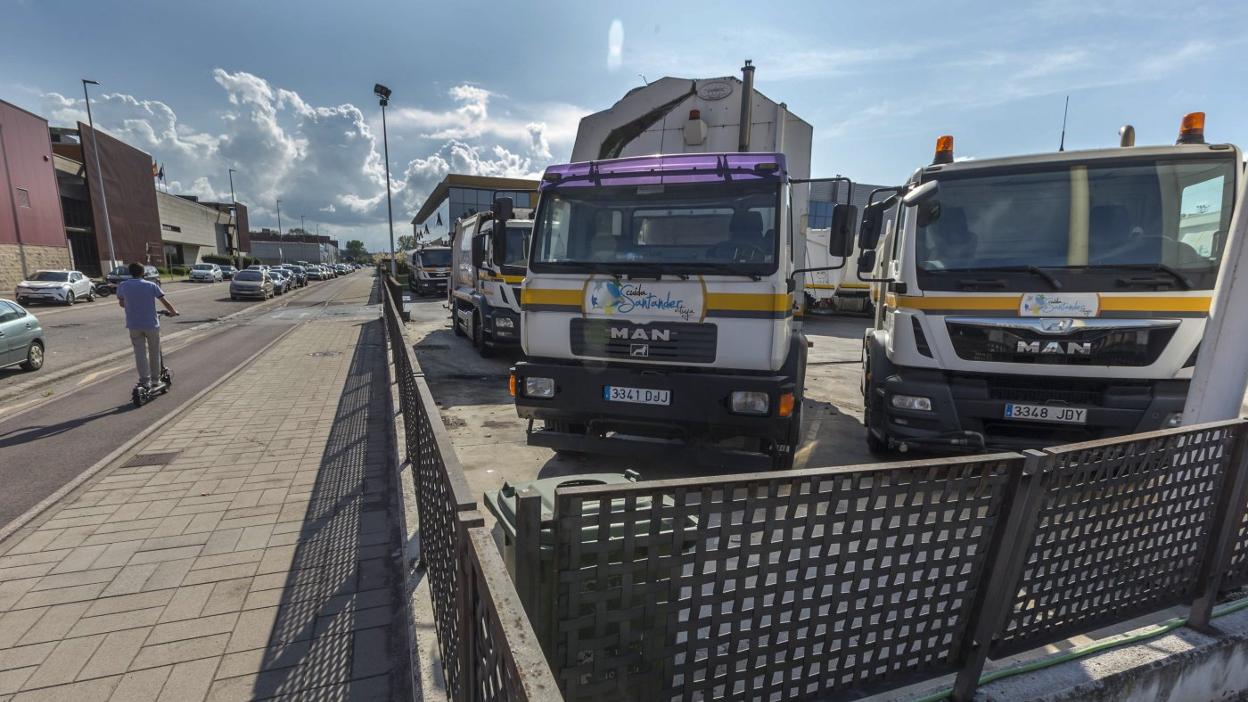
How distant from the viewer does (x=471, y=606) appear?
58.4 inches

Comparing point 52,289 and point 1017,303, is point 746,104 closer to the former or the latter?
point 1017,303

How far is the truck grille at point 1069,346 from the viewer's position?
391 cm

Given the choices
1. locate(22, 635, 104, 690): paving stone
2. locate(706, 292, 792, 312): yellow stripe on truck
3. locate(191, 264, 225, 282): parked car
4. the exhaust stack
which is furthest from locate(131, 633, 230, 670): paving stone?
locate(191, 264, 225, 282): parked car

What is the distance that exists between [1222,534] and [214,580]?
5370mm

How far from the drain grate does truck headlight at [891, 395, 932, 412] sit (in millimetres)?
6876

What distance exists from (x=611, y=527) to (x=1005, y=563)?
1.47m

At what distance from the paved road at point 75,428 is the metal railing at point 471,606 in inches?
167

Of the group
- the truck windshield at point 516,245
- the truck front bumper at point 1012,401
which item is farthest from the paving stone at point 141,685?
the truck windshield at point 516,245

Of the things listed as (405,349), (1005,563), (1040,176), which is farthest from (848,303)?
(1005,563)

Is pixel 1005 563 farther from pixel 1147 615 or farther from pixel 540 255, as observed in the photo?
pixel 540 255

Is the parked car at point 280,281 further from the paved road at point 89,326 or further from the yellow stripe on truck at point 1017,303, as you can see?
the yellow stripe on truck at point 1017,303

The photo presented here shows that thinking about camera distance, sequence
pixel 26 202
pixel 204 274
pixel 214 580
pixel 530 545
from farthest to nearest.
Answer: pixel 204 274, pixel 26 202, pixel 214 580, pixel 530 545

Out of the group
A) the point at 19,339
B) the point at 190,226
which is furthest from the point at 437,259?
the point at 190,226

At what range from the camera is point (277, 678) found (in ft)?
8.47
